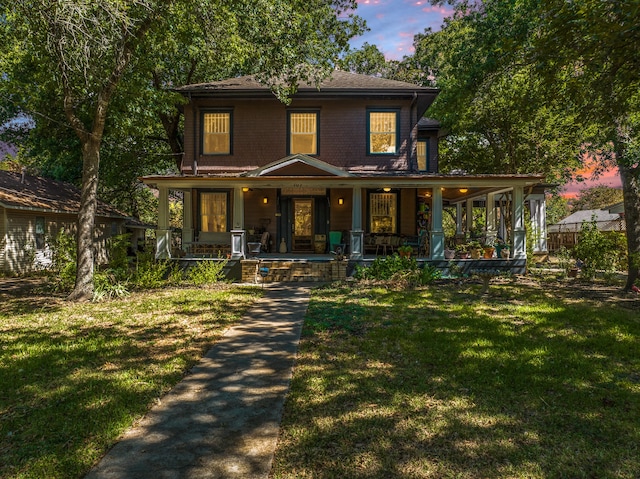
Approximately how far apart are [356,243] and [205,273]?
191 inches

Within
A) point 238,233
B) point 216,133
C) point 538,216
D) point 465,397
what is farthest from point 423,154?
point 465,397

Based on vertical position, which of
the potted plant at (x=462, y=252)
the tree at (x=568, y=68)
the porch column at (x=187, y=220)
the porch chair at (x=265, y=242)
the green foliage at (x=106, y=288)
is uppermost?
the tree at (x=568, y=68)

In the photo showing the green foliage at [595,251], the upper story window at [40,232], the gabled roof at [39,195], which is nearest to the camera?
the green foliage at [595,251]

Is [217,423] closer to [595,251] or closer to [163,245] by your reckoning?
[163,245]

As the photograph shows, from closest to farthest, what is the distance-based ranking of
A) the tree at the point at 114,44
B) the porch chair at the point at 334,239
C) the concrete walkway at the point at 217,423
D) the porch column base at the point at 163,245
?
the concrete walkway at the point at 217,423, the tree at the point at 114,44, the porch column base at the point at 163,245, the porch chair at the point at 334,239

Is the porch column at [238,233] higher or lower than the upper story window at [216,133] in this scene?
lower

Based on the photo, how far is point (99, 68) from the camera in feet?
30.4

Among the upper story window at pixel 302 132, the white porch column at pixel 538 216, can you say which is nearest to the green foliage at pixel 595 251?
the white porch column at pixel 538 216

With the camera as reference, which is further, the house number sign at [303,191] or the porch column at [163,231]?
the house number sign at [303,191]

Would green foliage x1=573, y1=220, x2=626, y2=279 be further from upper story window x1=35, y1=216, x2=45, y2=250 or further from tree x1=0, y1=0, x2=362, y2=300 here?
upper story window x1=35, y1=216, x2=45, y2=250

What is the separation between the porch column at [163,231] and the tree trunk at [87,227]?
3.13 m

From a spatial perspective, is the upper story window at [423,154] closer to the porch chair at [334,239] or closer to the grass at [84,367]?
the porch chair at [334,239]

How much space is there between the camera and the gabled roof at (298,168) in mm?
12492

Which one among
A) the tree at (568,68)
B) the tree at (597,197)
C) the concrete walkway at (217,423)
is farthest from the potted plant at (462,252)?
the tree at (597,197)
